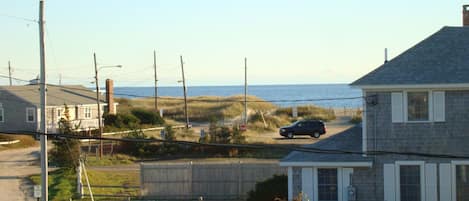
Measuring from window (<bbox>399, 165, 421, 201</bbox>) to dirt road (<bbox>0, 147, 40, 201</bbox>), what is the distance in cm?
1858

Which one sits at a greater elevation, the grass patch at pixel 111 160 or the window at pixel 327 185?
the window at pixel 327 185

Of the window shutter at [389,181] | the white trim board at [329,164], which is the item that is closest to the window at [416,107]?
the window shutter at [389,181]

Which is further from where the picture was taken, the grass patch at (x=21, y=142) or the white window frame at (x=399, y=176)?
the grass patch at (x=21, y=142)

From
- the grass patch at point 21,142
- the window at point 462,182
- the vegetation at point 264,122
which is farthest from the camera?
the vegetation at point 264,122

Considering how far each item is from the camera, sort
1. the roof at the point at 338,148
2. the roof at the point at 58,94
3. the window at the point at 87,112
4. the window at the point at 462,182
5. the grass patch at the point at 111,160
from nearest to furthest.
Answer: the window at the point at 462,182, the roof at the point at 338,148, the grass patch at the point at 111,160, the roof at the point at 58,94, the window at the point at 87,112

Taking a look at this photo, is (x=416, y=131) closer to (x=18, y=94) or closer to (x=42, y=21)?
(x=42, y=21)

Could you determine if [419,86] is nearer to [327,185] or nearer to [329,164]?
[329,164]

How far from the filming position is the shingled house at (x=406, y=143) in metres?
27.4

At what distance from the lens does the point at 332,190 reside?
28.4m

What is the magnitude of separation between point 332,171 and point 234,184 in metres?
9.49

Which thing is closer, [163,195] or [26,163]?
[163,195]

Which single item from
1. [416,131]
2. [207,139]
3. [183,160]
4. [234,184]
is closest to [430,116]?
[416,131]

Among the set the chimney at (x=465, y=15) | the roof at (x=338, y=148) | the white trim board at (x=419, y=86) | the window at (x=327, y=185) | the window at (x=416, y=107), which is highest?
the chimney at (x=465, y=15)

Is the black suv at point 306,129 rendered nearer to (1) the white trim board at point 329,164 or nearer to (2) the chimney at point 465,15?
(2) the chimney at point 465,15
